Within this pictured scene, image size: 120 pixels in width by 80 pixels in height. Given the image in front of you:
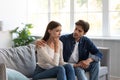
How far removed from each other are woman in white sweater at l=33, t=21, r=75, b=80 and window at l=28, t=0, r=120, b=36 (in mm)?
2050

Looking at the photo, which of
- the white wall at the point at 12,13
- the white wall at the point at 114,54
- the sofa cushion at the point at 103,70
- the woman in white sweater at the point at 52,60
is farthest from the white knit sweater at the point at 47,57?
the white wall at the point at 12,13

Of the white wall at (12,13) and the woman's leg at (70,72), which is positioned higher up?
the white wall at (12,13)

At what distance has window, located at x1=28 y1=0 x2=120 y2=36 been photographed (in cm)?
476

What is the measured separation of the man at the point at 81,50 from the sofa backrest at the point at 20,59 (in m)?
0.46

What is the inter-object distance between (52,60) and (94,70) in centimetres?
64

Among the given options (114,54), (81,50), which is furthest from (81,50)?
(114,54)

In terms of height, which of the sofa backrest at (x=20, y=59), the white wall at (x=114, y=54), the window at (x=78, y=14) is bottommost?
the white wall at (x=114, y=54)

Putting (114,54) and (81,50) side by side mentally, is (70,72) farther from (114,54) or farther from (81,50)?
(114,54)

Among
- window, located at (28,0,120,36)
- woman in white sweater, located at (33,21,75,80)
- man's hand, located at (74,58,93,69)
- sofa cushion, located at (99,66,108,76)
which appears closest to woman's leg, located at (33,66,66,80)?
woman in white sweater, located at (33,21,75,80)

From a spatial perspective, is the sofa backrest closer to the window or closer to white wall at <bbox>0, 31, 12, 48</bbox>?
white wall at <bbox>0, 31, 12, 48</bbox>

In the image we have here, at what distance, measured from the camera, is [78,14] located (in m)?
5.18

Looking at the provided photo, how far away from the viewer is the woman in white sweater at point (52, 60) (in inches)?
107

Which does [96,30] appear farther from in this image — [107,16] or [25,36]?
[25,36]

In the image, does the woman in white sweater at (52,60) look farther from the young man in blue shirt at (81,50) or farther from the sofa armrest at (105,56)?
the sofa armrest at (105,56)
